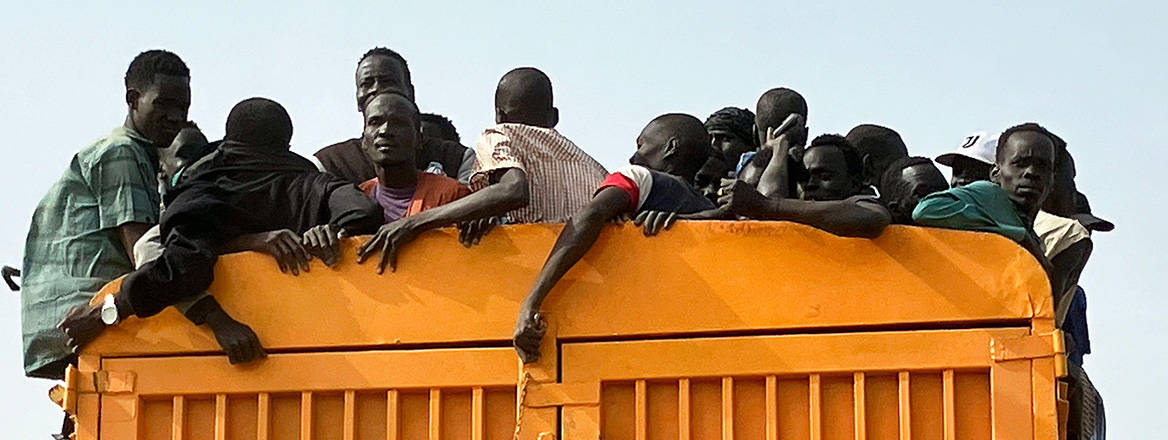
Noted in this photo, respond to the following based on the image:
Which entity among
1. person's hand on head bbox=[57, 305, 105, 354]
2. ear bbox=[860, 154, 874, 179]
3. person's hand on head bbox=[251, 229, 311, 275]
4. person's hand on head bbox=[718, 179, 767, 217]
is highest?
ear bbox=[860, 154, 874, 179]

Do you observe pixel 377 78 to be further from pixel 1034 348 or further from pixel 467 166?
pixel 1034 348

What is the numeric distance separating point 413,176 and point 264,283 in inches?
29.7

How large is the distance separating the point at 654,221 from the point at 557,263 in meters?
0.33

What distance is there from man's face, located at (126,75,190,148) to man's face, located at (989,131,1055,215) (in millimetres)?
3007

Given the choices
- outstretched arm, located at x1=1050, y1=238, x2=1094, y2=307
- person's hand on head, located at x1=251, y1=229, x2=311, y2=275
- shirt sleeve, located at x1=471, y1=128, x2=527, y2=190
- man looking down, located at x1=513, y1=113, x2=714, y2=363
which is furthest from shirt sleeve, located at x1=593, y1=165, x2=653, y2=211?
outstretched arm, located at x1=1050, y1=238, x2=1094, y2=307

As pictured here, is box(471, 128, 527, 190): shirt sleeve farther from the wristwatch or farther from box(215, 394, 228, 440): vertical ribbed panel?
the wristwatch

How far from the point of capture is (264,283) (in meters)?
6.08

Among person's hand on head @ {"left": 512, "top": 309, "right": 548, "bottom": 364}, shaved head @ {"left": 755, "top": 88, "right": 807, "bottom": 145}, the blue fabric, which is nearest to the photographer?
person's hand on head @ {"left": 512, "top": 309, "right": 548, "bottom": 364}

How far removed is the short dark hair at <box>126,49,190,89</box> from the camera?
23.4ft

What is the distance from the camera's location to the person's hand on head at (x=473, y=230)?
237 inches

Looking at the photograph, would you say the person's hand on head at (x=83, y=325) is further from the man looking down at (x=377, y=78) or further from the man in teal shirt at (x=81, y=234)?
the man looking down at (x=377, y=78)

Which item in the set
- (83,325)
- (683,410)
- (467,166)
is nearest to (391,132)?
(467,166)

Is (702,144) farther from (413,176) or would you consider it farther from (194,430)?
(194,430)

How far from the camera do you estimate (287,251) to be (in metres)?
6.07
